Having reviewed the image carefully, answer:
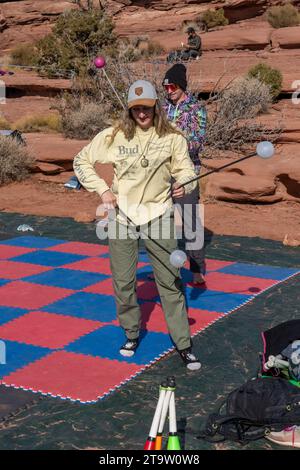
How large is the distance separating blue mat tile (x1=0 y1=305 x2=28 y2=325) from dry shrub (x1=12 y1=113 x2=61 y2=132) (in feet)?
41.4

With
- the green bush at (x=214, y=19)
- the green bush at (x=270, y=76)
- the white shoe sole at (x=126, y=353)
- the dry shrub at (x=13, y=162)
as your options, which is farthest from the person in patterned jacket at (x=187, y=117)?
the green bush at (x=214, y=19)

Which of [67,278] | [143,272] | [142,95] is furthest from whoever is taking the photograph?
[143,272]

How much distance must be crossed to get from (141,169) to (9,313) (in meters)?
2.04

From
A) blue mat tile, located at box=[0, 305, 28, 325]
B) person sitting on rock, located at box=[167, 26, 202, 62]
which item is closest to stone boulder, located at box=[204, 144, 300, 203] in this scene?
blue mat tile, located at box=[0, 305, 28, 325]

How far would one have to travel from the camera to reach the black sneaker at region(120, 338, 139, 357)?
488 cm

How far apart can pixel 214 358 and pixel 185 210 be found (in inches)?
68.3

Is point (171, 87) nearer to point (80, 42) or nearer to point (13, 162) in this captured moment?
point (13, 162)

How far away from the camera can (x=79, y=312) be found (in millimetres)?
5855

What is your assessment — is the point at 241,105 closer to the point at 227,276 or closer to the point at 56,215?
the point at 56,215

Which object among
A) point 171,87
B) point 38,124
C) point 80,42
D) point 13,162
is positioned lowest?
point 13,162

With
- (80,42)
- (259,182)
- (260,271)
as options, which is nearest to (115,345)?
(260,271)

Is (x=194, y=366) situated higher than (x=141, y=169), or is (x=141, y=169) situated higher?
(x=141, y=169)

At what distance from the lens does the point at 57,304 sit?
6.07m
